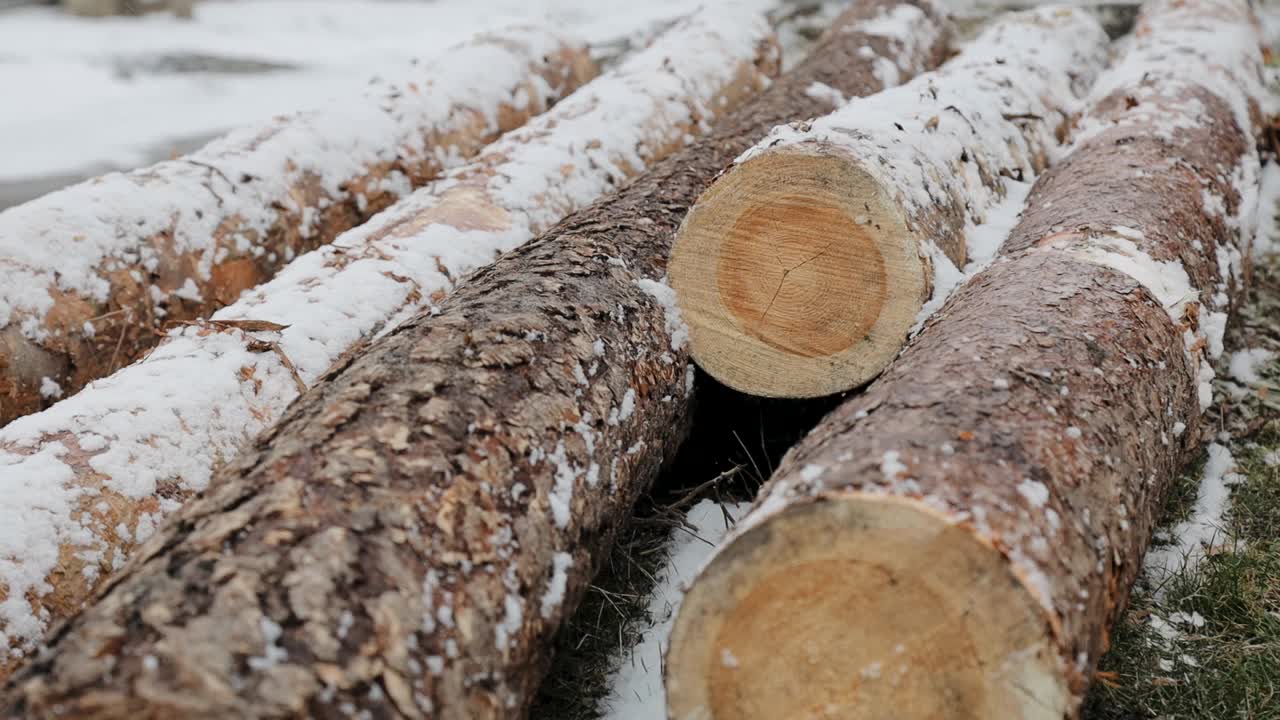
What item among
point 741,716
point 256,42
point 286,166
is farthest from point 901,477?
point 256,42

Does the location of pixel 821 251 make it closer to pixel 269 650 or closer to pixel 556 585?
pixel 556 585

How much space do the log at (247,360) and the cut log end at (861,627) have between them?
1.00 m

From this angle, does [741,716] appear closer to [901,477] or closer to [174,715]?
[901,477]

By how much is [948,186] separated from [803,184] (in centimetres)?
61

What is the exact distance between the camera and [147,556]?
1.53 m

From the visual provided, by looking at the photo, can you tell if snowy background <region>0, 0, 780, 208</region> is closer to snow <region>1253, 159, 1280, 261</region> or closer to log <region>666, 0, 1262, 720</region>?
snow <region>1253, 159, 1280, 261</region>

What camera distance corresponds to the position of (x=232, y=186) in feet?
10.8

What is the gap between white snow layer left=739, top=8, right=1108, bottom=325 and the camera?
2.43 meters

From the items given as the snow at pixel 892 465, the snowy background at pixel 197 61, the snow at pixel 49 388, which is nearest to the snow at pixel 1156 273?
the snow at pixel 892 465

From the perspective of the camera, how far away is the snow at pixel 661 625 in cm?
222

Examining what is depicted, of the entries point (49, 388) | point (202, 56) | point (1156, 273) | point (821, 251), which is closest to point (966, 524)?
point (821, 251)

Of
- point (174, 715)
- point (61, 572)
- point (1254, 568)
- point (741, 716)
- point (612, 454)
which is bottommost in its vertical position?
point (1254, 568)

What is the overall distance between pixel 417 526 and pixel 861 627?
79 centimetres

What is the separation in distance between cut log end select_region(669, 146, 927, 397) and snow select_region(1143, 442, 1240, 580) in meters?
1.02
